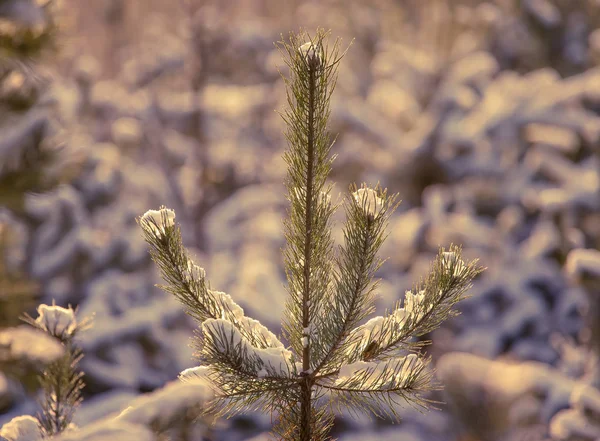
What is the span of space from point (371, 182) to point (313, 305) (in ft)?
5.63

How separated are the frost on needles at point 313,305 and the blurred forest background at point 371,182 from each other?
1.01 ft

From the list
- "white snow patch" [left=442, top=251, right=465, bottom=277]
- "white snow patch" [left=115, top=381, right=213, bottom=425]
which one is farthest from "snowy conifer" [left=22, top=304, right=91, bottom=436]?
"white snow patch" [left=442, top=251, right=465, bottom=277]

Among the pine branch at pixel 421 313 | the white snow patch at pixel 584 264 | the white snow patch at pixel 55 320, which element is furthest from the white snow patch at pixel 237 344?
the white snow patch at pixel 584 264

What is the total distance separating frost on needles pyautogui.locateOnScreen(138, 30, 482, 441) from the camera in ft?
6.00

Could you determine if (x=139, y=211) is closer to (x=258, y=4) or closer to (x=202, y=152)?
(x=202, y=152)

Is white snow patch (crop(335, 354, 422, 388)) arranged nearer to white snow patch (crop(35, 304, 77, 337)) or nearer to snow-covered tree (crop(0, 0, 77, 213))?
white snow patch (crop(35, 304, 77, 337))

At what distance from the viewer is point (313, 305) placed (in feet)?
6.53

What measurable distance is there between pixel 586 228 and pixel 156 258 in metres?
6.16

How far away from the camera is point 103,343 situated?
5.88 metres

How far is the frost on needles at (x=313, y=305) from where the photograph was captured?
1.83m

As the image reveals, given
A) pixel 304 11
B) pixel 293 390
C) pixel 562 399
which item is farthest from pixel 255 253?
pixel 304 11

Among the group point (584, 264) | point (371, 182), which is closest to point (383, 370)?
point (371, 182)

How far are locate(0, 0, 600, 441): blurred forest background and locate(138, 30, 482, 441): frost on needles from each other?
1.01 feet

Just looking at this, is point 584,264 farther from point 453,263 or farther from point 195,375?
point 195,375
